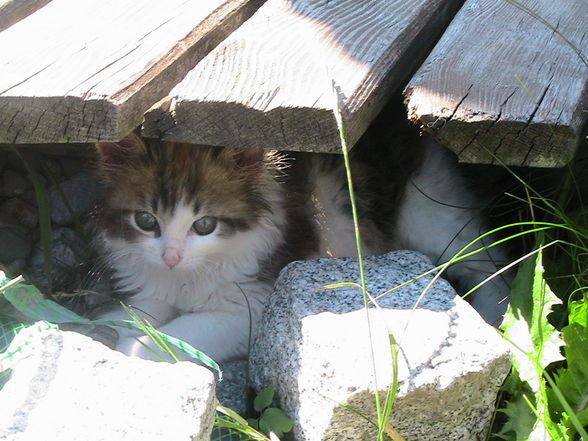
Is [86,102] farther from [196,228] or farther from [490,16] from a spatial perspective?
[490,16]

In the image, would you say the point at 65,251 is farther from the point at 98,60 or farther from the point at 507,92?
the point at 507,92

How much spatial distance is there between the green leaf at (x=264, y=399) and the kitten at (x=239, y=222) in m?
0.70

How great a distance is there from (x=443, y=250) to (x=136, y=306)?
1.33 meters

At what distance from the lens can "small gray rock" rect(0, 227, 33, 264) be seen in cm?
347

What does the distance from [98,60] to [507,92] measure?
1276mm

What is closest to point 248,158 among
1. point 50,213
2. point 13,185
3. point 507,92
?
point 507,92

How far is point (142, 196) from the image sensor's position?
2.92m

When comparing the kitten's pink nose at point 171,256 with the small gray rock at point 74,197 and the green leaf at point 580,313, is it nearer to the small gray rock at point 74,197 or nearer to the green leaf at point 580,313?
the small gray rock at point 74,197

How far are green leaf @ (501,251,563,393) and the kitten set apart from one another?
Result: 80cm

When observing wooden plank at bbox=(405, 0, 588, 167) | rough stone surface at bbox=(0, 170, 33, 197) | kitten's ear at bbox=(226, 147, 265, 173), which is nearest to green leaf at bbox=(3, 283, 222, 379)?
kitten's ear at bbox=(226, 147, 265, 173)

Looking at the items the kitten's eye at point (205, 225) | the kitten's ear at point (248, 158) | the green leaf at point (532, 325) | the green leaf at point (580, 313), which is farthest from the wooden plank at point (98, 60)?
the green leaf at point (580, 313)

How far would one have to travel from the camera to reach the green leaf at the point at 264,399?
2215mm

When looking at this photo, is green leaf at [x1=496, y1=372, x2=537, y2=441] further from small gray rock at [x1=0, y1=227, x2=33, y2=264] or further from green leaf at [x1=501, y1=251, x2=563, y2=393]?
small gray rock at [x1=0, y1=227, x2=33, y2=264]

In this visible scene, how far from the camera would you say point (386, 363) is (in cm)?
199
